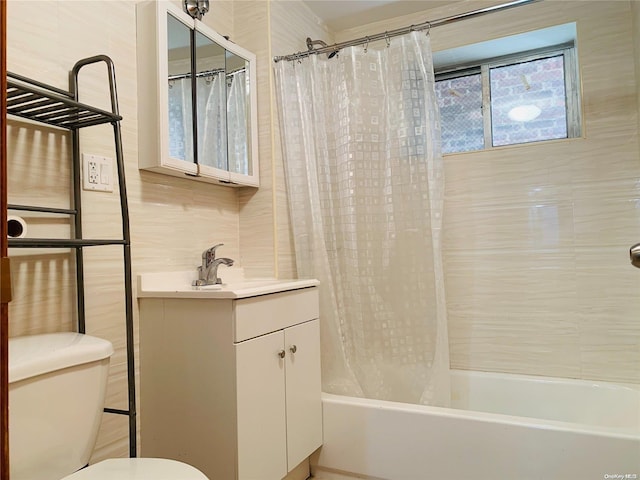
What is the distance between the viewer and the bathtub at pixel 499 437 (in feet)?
4.77

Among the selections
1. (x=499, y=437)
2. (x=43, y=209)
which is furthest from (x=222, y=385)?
(x=499, y=437)

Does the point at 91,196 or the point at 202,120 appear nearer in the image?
the point at 91,196

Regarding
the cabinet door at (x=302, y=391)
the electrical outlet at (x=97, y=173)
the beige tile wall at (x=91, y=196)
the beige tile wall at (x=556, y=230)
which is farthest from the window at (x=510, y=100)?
the electrical outlet at (x=97, y=173)

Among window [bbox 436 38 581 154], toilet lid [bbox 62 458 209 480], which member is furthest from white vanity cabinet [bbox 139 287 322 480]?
window [bbox 436 38 581 154]

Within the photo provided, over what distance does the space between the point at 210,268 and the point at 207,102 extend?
0.72 metres

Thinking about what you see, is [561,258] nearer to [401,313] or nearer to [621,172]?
[621,172]

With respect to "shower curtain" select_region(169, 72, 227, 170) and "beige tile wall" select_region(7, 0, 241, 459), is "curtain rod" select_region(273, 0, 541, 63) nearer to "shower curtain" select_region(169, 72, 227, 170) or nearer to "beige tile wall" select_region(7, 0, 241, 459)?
"shower curtain" select_region(169, 72, 227, 170)

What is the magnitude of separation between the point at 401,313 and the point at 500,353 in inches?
28.0

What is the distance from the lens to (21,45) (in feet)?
3.97

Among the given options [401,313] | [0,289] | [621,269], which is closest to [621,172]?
[621,269]

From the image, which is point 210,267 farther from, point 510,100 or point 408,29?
point 510,100

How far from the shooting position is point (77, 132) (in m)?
1.33

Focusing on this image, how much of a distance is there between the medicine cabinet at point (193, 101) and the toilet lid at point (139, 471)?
979 mm

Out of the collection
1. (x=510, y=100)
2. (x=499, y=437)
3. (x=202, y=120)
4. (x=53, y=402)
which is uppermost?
(x=510, y=100)
